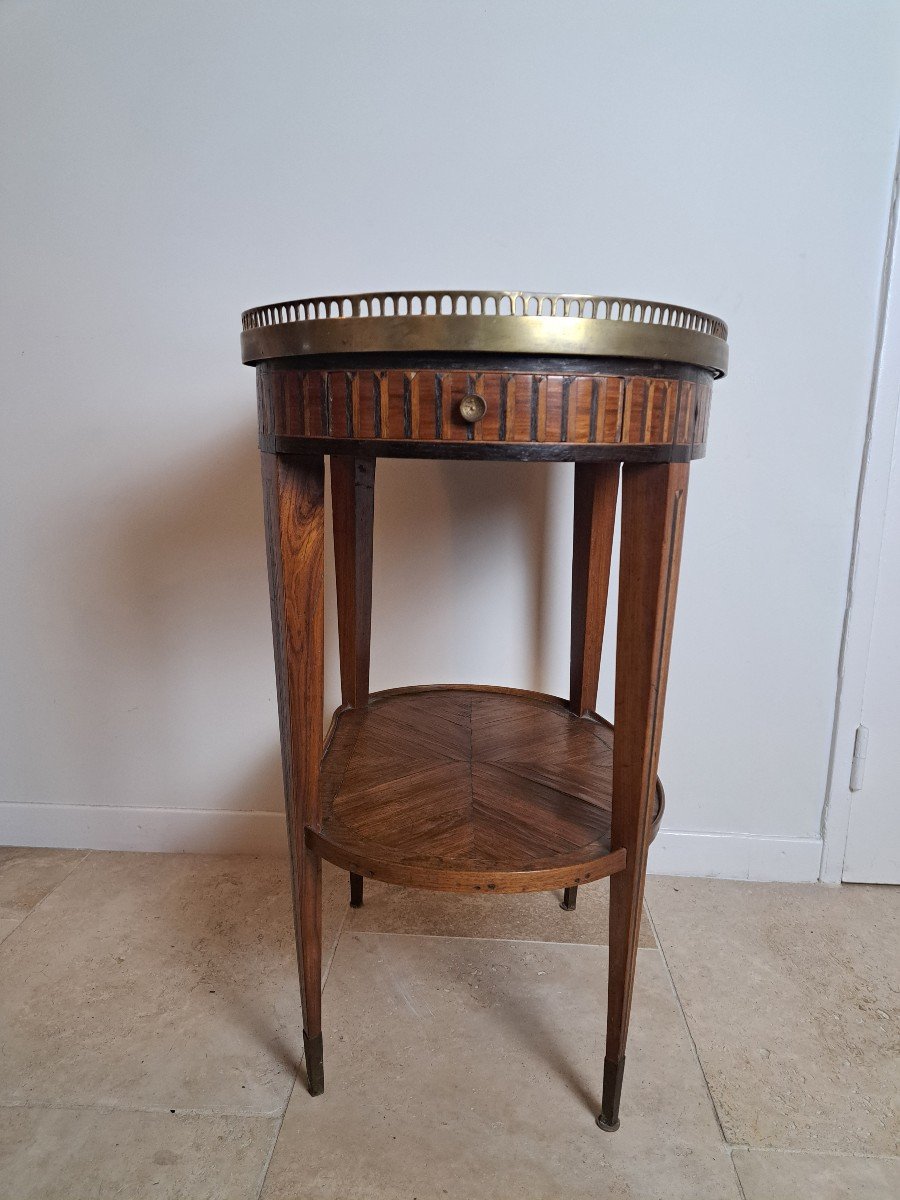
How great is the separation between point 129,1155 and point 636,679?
0.91 m

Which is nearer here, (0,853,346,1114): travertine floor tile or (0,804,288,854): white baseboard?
(0,853,346,1114): travertine floor tile

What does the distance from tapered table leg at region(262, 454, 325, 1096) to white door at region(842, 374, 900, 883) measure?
1.17m

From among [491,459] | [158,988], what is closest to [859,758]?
[491,459]

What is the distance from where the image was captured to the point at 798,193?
1.46 metres

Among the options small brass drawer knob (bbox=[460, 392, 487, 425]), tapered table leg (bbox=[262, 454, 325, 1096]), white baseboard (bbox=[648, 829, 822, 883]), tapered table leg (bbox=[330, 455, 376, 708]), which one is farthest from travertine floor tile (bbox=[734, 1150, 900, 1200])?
small brass drawer knob (bbox=[460, 392, 487, 425])

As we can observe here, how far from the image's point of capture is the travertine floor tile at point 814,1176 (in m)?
1.03

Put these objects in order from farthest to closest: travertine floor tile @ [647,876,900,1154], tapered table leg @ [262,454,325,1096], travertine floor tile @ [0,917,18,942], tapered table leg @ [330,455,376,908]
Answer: travertine floor tile @ [0,917,18,942], tapered table leg @ [330,455,376,908], travertine floor tile @ [647,876,900,1154], tapered table leg @ [262,454,325,1096]

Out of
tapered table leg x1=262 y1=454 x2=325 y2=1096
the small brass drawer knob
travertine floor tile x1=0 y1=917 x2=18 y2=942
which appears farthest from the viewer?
travertine floor tile x1=0 y1=917 x2=18 y2=942

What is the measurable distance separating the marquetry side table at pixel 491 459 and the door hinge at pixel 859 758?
0.65 meters

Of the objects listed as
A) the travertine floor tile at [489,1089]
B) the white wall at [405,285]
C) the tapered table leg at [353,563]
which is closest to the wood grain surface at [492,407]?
the tapered table leg at [353,563]

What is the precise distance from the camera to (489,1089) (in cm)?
118

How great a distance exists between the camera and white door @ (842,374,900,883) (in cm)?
160

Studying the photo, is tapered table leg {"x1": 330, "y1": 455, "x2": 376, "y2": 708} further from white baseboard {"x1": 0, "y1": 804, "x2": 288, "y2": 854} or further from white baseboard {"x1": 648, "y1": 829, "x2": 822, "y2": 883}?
white baseboard {"x1": 648, "y1": 829, "x2": 822, "y2": 883}

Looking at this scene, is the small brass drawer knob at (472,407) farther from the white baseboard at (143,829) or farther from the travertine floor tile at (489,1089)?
the white baseboard at (143,829)
